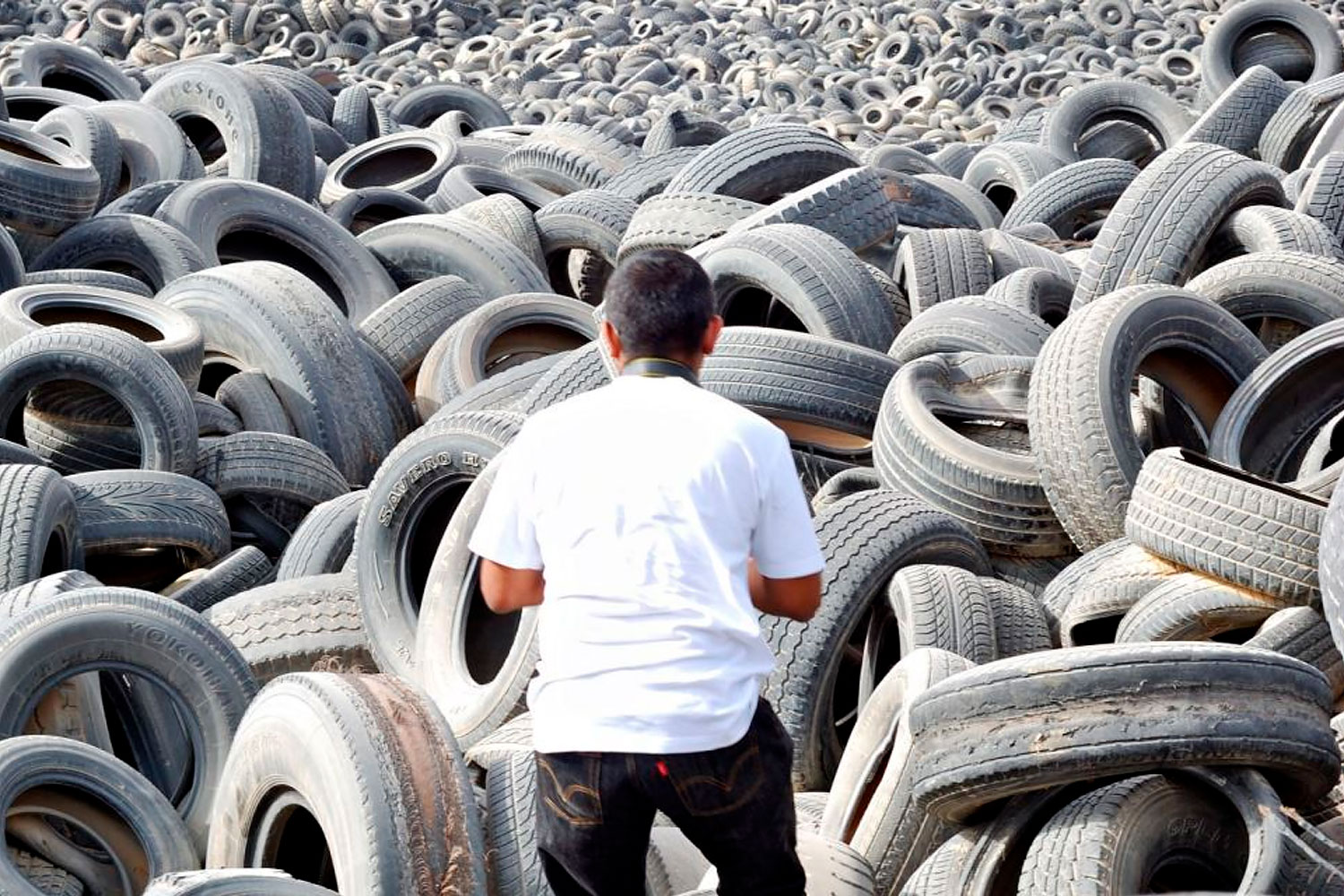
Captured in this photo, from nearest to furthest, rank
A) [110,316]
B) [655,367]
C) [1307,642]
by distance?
[655,367]
[1307,642]
[110,316]

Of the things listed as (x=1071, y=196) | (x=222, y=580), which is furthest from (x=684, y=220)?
(x=1071, y=196)

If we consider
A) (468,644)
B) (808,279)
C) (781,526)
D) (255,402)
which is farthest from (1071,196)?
(781,526)

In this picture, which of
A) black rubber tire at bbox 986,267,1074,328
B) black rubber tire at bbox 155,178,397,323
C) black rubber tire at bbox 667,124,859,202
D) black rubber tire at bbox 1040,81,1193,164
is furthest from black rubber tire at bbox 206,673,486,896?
black rubber tire at bbox 1040,81,1193,164

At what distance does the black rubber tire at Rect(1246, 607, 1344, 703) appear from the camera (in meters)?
4.30

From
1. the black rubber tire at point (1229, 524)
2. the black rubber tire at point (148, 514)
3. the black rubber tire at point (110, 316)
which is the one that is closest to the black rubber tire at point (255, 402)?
the black rubber tire at point (110, 316)

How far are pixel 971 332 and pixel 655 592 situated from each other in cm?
399

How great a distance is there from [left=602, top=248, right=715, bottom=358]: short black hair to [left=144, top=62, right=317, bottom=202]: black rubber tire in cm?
768

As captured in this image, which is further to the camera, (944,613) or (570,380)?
(570,380)

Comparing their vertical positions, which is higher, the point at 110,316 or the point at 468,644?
the point at 110,316

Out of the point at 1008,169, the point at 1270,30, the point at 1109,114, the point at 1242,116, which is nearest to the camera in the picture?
the point at 1242,116

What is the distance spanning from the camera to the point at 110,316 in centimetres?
709

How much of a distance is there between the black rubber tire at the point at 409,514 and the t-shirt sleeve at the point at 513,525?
92.0 inches

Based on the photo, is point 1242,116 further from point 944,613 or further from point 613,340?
point 613,340

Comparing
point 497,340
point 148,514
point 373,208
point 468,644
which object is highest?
point 373,208
